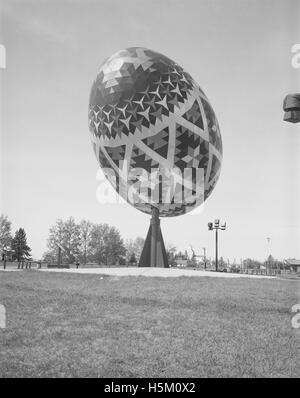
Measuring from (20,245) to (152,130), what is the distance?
5827 cm

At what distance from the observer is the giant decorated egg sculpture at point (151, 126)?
22.8 m

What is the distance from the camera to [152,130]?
75.7 feet

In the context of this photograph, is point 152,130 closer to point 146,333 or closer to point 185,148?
point 185,148

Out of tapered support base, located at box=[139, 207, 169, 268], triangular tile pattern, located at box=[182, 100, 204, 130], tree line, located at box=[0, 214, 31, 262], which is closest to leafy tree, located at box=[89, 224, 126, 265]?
tree line, located at box=[0, 214, 31, 262]

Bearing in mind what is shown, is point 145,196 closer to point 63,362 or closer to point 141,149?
point 141,149

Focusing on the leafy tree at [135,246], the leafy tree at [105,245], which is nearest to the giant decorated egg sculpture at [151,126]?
the leafy tree at [105,245]

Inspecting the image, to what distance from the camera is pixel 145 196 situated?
25953 millimetres

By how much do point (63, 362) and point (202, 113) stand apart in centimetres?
1944

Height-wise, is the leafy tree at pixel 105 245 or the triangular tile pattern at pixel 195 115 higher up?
the triangular tile pattern at pixel 195 115

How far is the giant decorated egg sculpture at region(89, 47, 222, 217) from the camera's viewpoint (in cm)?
2283

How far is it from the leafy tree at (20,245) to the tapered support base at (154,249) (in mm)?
50318

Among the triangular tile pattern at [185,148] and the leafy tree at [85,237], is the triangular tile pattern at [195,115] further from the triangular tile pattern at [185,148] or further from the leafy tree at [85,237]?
the leafy tree at [85,237]

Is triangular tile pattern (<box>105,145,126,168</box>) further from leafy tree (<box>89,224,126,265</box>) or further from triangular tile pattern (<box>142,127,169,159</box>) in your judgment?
leafy tree (<box>89,224,126,265</box>)
